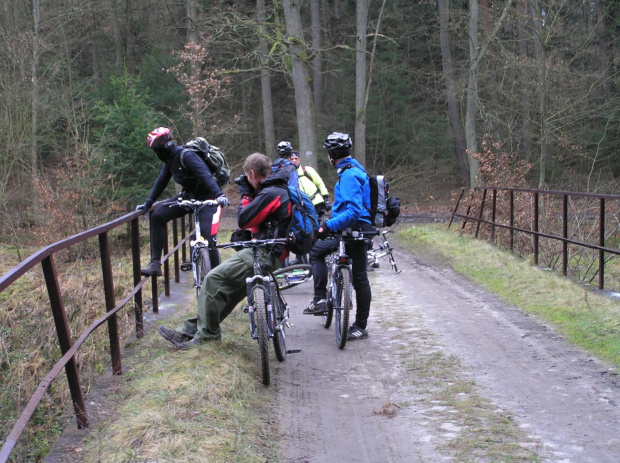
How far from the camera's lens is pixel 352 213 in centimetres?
639

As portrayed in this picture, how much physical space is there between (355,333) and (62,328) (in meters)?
3.42

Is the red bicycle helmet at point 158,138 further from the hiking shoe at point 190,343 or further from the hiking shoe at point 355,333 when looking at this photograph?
the hiking shoe at point 355,333

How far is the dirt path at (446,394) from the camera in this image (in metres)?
4.23

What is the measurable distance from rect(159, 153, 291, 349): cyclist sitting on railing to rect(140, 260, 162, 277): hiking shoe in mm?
920

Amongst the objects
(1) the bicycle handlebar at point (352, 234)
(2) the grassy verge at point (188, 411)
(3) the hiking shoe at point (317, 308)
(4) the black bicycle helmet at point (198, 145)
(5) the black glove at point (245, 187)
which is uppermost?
(4) the black bicycle helmet at point (198, 145)

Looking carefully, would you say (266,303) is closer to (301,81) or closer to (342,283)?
(342,283)

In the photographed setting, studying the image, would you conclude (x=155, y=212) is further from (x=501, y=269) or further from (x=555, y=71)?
(x=555, y=71)

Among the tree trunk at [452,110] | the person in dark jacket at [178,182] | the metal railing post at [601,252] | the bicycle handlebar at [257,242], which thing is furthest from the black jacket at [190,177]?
the tree trunk at [452,110]

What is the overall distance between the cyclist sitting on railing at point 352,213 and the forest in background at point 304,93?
9.00 m

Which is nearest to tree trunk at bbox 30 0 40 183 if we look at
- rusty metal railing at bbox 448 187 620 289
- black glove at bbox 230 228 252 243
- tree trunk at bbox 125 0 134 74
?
tree trunk at bbox 125 0 134 74

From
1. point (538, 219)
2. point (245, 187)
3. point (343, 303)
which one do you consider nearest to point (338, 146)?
point (245, 187)

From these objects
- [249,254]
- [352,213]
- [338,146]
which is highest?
[338,146]

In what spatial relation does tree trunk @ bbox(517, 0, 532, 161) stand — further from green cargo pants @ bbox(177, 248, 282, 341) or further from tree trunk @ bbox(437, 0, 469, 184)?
green cargo pants @ bbox(177, 248, 282, 341)

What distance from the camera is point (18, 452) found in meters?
5.05
